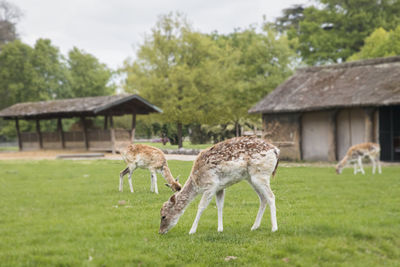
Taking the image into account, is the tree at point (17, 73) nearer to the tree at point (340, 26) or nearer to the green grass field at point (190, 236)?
the tree at point (340, 26)

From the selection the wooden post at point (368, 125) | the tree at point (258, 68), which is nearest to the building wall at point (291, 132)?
the wooden post at point (368, 125)

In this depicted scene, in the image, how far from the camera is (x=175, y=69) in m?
34.0

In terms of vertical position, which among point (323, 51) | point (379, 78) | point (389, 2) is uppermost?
point (389, 2)

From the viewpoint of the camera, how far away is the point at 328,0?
5909cm

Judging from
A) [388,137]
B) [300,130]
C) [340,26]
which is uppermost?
[340,26]

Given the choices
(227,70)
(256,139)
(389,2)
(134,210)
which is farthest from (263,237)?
(389,2)

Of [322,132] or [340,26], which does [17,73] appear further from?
[340,26]

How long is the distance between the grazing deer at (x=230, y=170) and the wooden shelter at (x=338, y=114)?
18.0 metres

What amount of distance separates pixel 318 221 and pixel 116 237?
3299 millimetres

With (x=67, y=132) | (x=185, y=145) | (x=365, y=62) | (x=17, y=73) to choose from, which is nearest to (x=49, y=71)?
(x=17, y=73)

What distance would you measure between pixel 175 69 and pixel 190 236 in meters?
28.8

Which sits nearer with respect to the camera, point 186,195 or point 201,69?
point 186,195

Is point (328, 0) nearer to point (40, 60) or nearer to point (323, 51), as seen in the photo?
point (323, 51)

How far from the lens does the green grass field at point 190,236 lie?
5633mm
